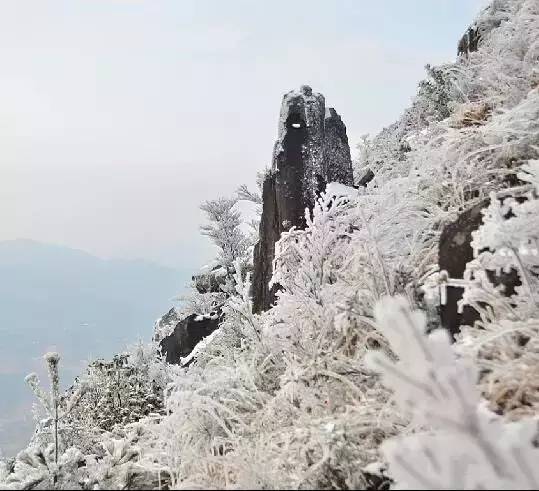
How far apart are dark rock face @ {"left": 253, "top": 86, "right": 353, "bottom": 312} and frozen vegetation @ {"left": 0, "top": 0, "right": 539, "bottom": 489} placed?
3.13 metres

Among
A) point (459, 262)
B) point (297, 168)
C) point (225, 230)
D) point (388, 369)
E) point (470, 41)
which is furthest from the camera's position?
point (225, 230)

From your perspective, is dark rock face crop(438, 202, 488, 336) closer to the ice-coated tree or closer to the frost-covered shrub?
the frost-covered shrub

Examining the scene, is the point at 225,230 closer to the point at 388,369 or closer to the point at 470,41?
the point at 470,41

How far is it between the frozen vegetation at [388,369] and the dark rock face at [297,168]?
3135 millimetres

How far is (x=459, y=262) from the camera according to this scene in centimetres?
278

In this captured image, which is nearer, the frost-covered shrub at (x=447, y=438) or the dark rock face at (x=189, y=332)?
the frost-covered shrub at (x=447, y=438)

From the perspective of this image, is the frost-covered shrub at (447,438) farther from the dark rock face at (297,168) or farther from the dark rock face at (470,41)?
the dark rock face at (470,41)

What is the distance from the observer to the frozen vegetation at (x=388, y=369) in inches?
44.1

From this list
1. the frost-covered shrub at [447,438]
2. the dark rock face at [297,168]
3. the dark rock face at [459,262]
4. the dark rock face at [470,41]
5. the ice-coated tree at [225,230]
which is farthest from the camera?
the ice-coated tree at [225,230]

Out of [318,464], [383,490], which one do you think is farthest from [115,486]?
[383,490]

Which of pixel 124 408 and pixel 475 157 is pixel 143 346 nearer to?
pixel 124 408

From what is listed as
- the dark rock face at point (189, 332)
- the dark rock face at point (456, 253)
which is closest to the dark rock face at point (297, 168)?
the dark rock face at point (456, 253)

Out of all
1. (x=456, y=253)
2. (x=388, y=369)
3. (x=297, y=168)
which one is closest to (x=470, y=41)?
(x=297, y=168)

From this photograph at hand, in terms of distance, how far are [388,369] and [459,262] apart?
5.91 feet
